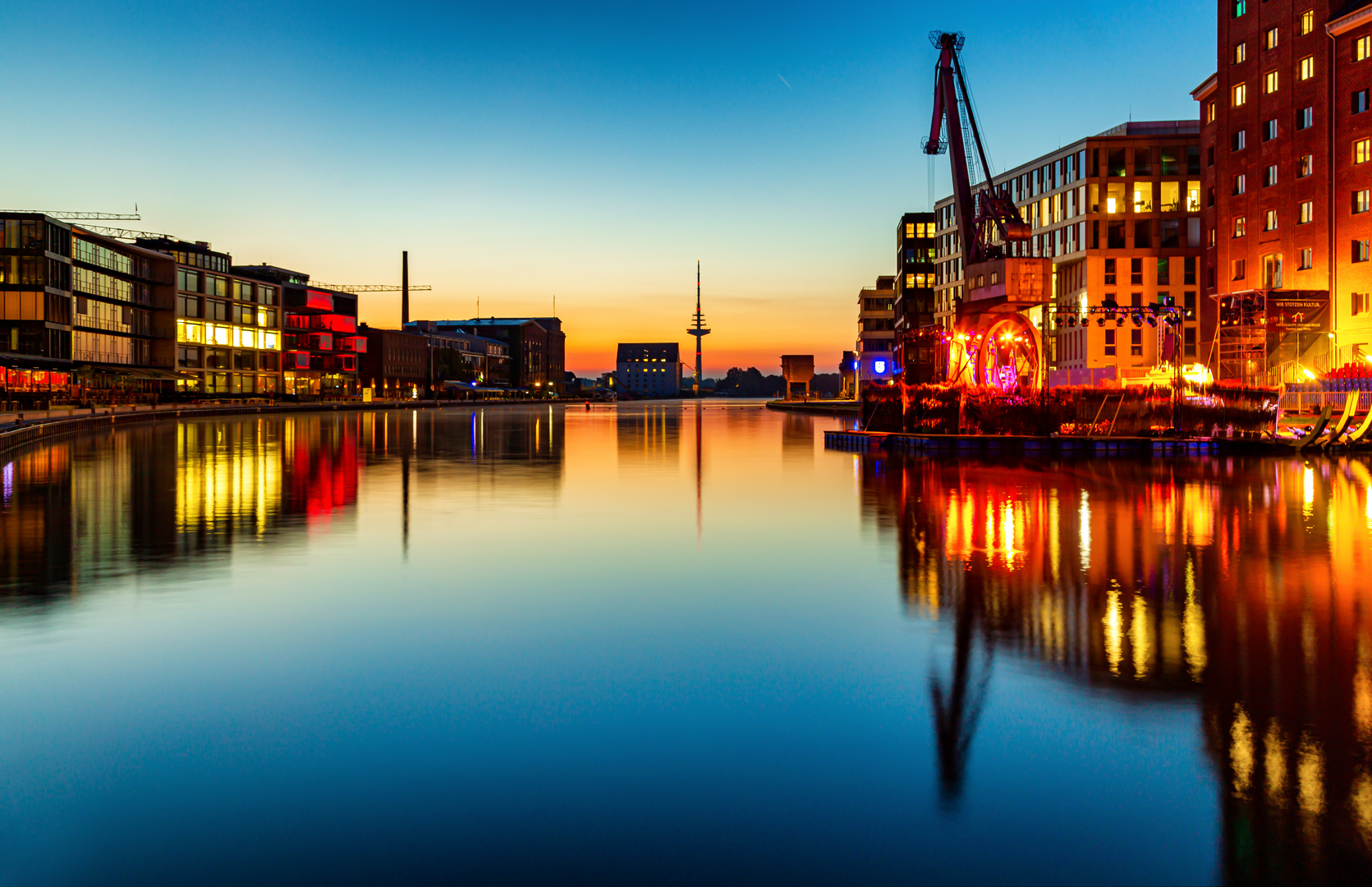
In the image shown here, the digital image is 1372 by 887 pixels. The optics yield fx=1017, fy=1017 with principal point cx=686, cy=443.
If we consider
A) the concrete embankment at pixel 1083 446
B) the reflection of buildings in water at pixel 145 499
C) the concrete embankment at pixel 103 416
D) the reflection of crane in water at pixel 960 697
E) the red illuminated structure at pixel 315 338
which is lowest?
the reflection of crane in water at pixel 960 697

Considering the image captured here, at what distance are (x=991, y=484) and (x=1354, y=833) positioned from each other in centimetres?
→ 1846

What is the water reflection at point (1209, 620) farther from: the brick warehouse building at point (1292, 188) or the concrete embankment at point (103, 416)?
the brick warehouse building at point (1292, 188)

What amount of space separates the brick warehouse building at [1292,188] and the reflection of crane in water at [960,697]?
178 ft

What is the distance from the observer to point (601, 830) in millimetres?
5137

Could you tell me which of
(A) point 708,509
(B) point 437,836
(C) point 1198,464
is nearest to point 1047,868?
(B) point 437,836

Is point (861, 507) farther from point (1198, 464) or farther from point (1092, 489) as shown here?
point (1198, 464)

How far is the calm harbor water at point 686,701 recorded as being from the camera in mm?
4973

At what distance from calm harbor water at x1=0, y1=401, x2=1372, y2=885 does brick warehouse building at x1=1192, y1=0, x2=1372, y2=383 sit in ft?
168

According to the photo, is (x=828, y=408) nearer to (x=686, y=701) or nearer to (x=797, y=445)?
(x=797, y=445)

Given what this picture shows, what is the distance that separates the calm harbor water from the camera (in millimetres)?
4973

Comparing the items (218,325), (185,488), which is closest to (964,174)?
(185,488)

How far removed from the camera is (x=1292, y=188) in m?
62.2

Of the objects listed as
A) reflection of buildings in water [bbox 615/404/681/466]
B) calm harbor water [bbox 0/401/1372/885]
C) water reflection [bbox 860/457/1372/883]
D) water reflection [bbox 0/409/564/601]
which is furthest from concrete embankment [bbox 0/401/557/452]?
water reflection [bbox 860/457/1372/883]

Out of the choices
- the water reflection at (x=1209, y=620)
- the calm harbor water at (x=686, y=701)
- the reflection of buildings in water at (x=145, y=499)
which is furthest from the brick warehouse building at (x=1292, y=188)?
the reflection of buildings in water at (x=145, y=499)
